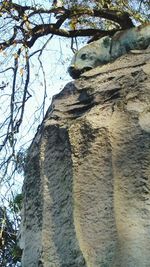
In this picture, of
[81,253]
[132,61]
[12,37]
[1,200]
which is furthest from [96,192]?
[12,37]

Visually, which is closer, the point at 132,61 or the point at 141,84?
the point at 141,84

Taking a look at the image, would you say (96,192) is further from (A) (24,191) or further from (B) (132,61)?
(B) (132,61)

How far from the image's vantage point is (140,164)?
7.88 feet

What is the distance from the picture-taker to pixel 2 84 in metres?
6.75

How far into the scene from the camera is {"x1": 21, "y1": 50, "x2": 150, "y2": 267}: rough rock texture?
2.29 meters

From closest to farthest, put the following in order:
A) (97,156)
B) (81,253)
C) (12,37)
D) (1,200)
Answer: (81,253) → (97,156) → (1,200) → (12,37)

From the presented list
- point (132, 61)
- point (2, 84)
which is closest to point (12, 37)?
point (2, 84)

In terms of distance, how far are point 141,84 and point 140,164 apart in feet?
1.22

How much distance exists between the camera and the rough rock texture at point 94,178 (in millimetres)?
2285

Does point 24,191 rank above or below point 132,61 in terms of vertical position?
below

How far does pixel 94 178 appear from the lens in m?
2.42

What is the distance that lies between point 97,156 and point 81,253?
1.27 feet

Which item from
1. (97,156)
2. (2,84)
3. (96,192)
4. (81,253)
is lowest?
(81,253)

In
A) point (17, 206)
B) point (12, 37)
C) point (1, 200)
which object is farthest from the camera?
point (17, 206)
